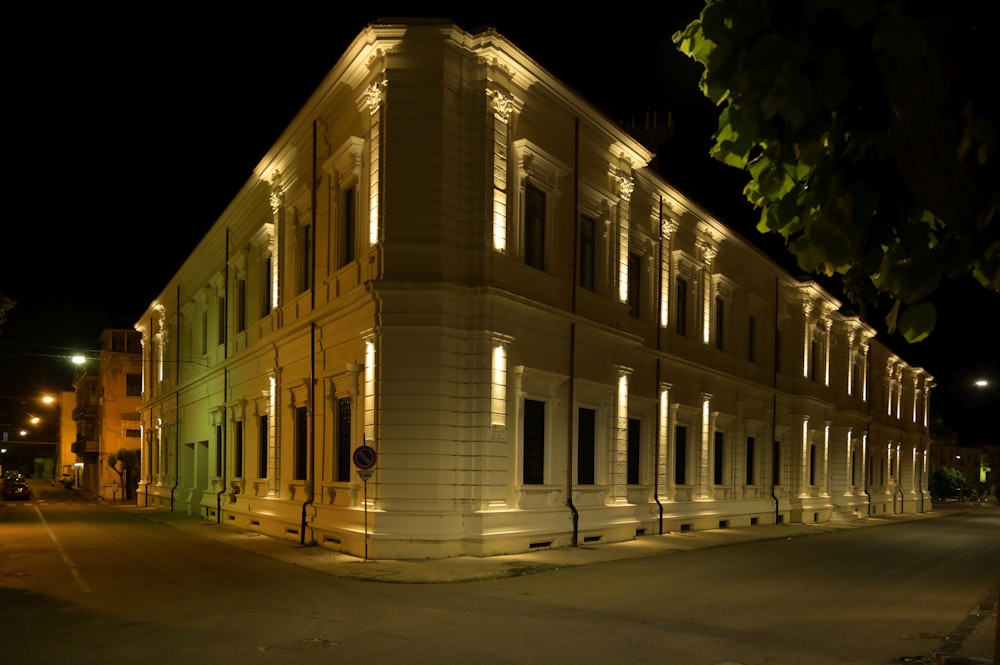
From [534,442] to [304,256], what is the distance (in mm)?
8144

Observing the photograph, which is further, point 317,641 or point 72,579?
point 72,579

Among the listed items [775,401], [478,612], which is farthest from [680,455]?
[478,612]

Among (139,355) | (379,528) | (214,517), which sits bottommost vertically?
(214,517)

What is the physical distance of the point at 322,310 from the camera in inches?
837

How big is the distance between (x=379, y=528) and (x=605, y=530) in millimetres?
6823

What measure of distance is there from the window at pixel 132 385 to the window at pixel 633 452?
138 ft

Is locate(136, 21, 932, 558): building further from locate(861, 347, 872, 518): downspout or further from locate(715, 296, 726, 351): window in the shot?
locate(861, 347, 872, 518): downspout

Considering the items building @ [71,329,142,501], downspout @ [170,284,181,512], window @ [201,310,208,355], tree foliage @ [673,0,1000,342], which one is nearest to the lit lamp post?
building @ [71,329,142,501]

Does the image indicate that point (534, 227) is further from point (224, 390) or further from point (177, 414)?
point (177, 414)

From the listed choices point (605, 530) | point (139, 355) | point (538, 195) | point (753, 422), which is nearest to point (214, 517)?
point (605, 530)

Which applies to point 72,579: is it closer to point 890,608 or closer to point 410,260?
point 410,260

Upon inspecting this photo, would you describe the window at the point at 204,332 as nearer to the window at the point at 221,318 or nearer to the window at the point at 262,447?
the window at the point at 221,318

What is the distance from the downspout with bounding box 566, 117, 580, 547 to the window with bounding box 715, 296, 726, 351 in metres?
11.5

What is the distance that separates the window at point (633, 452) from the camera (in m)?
25.3
